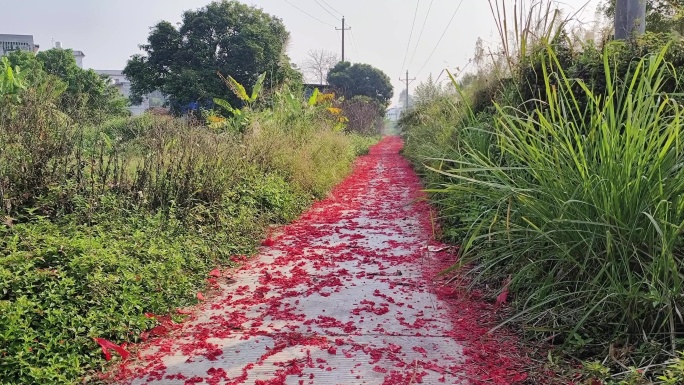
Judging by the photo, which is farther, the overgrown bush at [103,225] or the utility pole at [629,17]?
the utility pole at [629,17]

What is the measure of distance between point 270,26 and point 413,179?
20.3 m

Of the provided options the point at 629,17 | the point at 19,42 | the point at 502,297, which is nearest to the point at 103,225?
the point at 502,297

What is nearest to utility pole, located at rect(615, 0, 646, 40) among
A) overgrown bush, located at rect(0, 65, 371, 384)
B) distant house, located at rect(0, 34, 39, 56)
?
overgrown bush, located at rect(0, 65, 371, 384)

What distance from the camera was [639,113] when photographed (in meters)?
2.68

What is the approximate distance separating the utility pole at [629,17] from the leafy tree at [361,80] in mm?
35667

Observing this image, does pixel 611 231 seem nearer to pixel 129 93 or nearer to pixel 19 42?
pixel 129 93

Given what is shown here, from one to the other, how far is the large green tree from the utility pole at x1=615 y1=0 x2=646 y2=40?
843 inches

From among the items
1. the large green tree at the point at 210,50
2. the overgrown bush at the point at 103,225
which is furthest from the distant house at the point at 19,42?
the overgrown bush at the point at 103,225

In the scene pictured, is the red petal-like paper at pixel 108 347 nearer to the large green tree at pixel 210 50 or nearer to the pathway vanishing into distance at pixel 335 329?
the pathway vanishing into distance at pixel 335 329

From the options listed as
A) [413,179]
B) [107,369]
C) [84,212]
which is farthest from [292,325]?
[413,179]

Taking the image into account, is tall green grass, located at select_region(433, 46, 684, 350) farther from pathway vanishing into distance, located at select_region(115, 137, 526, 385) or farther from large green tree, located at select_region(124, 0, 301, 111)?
large green tree, located at select_region(124, 0, 301, 111)

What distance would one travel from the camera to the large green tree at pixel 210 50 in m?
25.6

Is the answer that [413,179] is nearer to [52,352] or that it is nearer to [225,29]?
[52,352]

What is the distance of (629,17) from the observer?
467 centimetres
